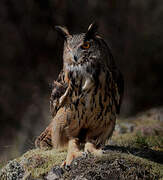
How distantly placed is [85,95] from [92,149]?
19.9 inches

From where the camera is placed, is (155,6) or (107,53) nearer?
(107,53)

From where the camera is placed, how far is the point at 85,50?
11.1ft

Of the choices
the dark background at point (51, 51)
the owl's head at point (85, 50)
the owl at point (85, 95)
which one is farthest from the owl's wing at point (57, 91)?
the dark background at point (51, 51)

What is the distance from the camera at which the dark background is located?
309 inches

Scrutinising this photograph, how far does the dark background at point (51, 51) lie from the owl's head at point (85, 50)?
3.81 metres

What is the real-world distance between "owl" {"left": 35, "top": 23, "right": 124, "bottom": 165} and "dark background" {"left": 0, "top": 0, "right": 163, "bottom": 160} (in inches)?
141

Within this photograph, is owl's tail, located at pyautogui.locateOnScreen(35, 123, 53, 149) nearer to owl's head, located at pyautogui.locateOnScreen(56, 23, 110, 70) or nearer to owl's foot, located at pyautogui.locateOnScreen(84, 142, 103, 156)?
owl's foot, located at pyautogui.locateOnScreen(84, 142, 103, 156)

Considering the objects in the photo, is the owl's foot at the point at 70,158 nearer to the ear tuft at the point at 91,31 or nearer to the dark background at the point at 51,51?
the ear tuft at the point at 91,31

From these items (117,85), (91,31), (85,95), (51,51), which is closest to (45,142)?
(85,95)

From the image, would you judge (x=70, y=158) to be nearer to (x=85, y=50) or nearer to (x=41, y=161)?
(x=41, y=161)

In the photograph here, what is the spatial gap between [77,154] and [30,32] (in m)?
5.34

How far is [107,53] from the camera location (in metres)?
3.56

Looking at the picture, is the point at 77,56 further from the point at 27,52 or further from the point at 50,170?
the point at 27,52

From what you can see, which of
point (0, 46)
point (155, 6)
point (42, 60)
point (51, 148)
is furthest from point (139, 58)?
point (51, 148)
